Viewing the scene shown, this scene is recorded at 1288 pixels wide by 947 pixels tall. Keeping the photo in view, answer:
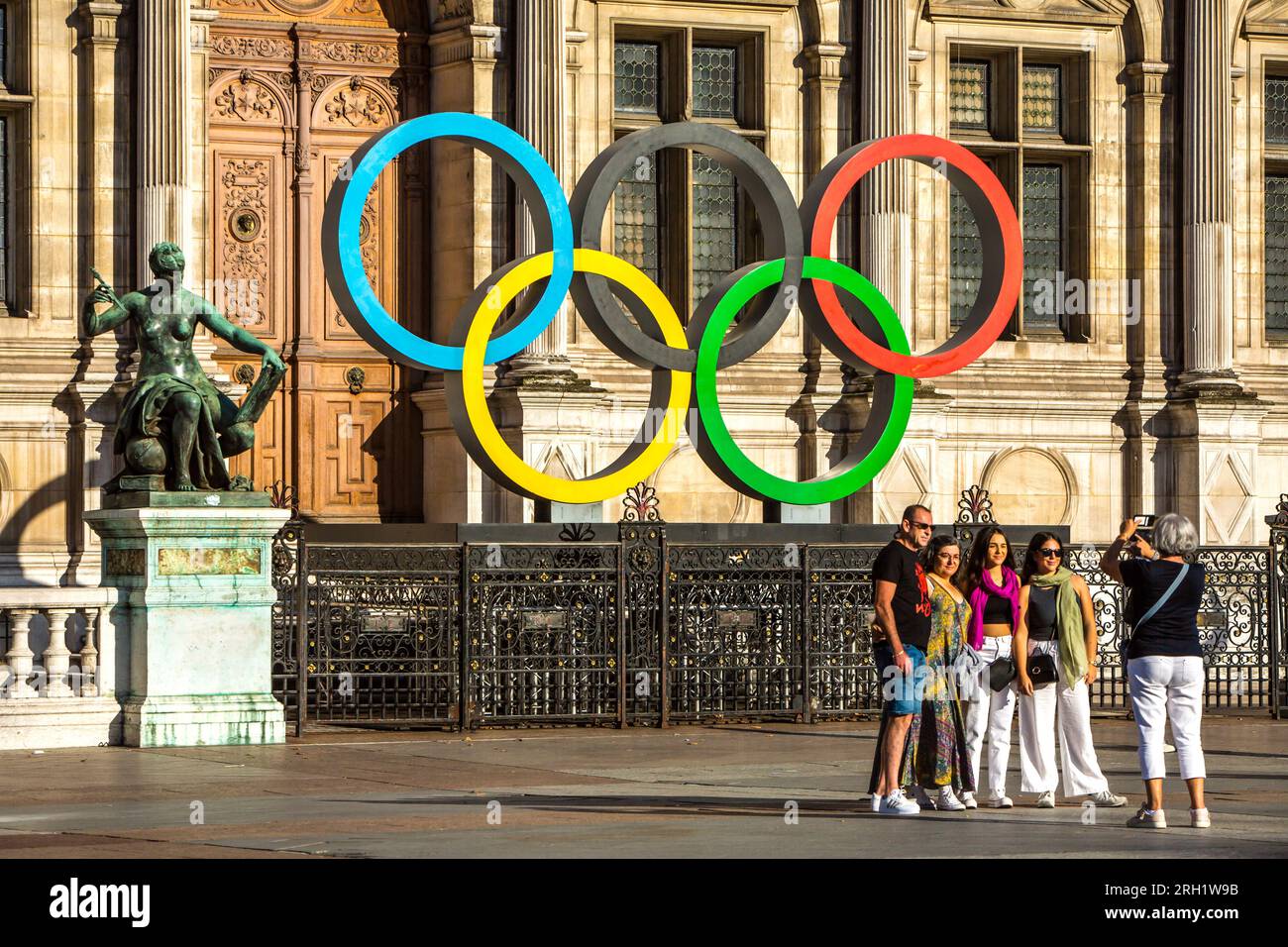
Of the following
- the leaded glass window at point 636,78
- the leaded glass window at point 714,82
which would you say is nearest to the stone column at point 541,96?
the leaded glass window at point 636,78

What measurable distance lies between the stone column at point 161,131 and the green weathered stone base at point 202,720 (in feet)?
25.4

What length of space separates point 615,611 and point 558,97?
8.03 meters

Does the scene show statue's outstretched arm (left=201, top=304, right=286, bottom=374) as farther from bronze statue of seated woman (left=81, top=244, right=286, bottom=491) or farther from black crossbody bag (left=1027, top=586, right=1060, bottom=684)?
black crossbody bag (left=1027, top=586, right=1060, bottom=684)

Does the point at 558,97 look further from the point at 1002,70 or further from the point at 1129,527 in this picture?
the point at 1129,527

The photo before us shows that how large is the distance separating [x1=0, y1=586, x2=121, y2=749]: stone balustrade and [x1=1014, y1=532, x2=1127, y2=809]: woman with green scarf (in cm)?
764

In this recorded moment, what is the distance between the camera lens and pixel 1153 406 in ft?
102

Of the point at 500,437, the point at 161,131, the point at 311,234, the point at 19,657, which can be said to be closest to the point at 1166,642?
the point at 19,657

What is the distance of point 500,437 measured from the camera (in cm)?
2381

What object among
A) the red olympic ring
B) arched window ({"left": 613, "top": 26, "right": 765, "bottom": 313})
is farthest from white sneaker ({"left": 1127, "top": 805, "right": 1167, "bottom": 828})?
arched window ({"left": 613, "top": 26, "right": 765, "bottom": 313})

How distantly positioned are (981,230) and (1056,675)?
10.6m

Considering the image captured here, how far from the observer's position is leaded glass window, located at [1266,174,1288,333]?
32594mm

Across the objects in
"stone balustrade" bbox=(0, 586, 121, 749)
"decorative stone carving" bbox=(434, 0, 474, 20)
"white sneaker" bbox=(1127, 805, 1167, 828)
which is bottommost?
"white sneaker" bbox=(1127, 805, 1167, 828)

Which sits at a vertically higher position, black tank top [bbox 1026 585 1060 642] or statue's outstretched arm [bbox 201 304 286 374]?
statue's outstretched arm [bbox 201 304 286 374]

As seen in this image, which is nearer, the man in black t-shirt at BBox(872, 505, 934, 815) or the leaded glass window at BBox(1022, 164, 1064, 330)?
the man in black t-shirt at BBox(872, 505, 934, 815)
